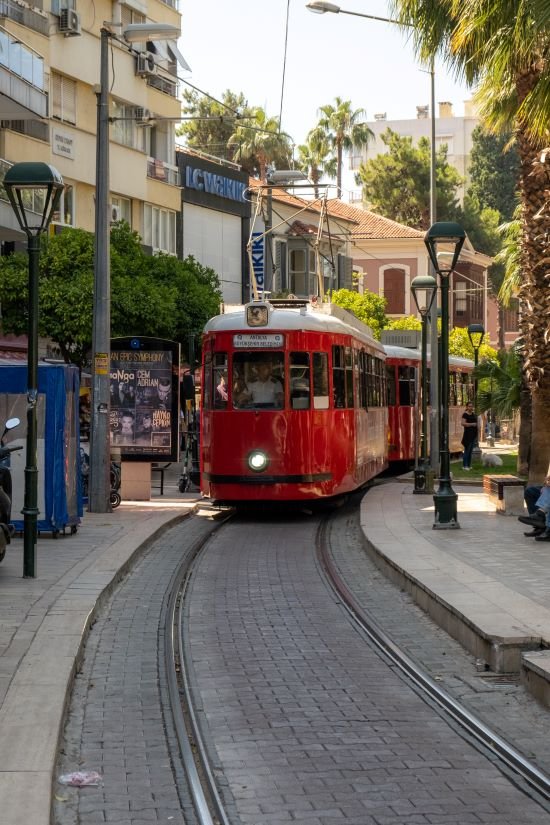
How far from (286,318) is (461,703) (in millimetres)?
13218

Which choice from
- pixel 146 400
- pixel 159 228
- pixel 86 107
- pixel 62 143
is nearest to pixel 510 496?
pixel 146 400

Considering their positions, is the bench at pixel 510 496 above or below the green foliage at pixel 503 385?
below

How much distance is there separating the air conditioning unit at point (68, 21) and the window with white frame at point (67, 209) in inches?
183

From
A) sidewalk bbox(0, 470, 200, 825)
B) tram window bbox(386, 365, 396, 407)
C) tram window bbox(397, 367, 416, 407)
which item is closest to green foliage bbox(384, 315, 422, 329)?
tram window bbox(397, 367, 416, 407)

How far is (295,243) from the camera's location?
2734 inches

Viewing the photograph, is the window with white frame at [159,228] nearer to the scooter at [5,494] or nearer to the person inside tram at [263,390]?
the person inside tram at [263,390]

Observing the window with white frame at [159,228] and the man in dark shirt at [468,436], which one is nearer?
the man in dark shirt at [468,436]

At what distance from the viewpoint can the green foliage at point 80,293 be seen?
35688 mm

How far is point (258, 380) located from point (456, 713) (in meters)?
13.5

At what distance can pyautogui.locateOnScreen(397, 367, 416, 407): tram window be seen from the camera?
117ft

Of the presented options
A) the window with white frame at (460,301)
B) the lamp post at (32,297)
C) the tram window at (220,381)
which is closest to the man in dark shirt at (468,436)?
the tram window at (220,381)

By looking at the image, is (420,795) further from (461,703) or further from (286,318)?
(286,318)

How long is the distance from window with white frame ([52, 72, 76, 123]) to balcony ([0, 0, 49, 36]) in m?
2.15

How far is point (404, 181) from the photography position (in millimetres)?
94062
